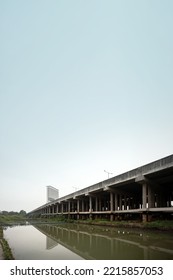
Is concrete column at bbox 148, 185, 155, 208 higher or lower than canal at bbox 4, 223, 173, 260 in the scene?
higher

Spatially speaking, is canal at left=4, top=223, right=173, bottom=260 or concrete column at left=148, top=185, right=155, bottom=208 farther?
concrete column at left=148, top=185, right=155, bottom=208

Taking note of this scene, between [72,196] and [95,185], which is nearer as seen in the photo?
[95,185]

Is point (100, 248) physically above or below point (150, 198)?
below

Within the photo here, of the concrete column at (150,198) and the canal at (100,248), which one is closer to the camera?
the canal at (100,248)

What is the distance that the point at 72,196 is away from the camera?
60000 millimetres

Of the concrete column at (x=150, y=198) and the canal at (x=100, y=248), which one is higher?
the concrete column at (x=150, y=198)

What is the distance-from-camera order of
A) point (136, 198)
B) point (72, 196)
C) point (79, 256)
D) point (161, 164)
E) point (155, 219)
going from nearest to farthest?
point (79, 256) → point (161, 164) → point (155, 219) → point (136, 198) → point (72, 196)

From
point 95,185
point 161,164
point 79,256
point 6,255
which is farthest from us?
point 95,185

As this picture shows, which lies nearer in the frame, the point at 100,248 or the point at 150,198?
the point at 100,248
